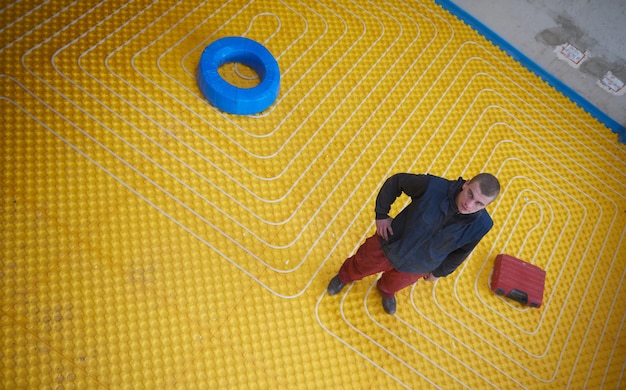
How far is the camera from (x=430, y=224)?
65.7 inches

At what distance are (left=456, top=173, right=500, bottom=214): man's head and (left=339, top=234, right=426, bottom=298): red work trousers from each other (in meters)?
0.46

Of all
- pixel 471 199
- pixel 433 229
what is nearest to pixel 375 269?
pixel 433 229

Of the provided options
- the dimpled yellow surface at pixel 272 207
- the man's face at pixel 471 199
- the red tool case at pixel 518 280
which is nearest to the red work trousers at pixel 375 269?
the dimpled yellow surface at pixel 272 207

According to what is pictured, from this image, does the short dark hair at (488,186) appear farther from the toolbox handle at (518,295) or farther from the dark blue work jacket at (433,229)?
the toolbox handle at (518,295)

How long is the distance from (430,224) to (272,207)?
96cm

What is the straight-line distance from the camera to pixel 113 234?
2.09 metres

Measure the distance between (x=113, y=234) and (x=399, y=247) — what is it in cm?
135

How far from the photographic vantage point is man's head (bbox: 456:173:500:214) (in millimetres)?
1457

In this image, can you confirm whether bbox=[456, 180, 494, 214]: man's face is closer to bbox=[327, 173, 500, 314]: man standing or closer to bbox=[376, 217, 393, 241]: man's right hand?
bbox=[327, 173, 500, 314]: man standing

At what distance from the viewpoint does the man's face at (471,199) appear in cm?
148

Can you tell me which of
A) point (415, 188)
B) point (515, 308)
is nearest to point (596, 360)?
point (515, 308)

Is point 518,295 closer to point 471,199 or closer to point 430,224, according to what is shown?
point 430,224

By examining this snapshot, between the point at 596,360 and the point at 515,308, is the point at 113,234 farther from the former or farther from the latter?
the point at 596,360

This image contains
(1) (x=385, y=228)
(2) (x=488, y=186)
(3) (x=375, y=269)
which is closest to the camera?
(2) (x=488, y=186)
